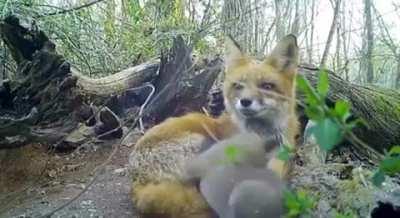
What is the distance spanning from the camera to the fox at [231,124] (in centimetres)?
286

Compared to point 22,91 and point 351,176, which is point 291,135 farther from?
point 22,91

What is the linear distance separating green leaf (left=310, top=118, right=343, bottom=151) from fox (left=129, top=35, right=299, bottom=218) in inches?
73.8

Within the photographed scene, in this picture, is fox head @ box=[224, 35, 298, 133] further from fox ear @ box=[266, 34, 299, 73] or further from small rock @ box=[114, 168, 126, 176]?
small rock @ box=[114, 168, 126, 176]

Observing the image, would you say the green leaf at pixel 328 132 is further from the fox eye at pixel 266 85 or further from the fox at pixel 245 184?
the fox eye at pixel 266 85

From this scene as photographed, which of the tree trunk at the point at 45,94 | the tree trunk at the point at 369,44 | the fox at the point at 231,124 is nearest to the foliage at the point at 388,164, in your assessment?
the fox at the point at 231,124

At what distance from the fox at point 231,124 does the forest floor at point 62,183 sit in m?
0.35

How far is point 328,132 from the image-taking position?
0.83 meters

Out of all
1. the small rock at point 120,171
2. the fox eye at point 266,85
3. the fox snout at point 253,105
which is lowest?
the small rock at point 120,171

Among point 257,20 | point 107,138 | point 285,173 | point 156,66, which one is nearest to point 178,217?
point 285,173

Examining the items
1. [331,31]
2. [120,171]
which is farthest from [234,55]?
[331,31]

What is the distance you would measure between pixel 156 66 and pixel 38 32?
1.38 meters

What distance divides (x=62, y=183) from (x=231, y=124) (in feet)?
4.29

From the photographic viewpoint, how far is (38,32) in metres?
3.39

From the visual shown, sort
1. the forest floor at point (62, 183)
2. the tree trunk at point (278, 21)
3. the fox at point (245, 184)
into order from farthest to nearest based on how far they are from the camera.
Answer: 1. the tree trunk at point (278, 21)
2. the forest floor at point (62, 183)
3. the fox at point (245, 184)
